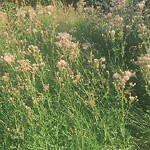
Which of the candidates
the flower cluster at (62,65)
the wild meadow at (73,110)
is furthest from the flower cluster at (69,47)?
the flower cluster at (62,65)

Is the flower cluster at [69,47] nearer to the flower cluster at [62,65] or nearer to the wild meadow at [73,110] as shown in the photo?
the wild meadow at [73,110]

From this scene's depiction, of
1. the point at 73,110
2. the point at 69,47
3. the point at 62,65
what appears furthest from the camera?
the point at 69,47

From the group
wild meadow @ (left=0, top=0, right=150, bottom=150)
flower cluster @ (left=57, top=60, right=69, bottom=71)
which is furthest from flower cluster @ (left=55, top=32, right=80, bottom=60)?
flower cluster @ (left=57, top=60, right=69, bottom=71)

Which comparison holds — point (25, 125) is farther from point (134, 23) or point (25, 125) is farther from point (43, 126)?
point (134, 23)

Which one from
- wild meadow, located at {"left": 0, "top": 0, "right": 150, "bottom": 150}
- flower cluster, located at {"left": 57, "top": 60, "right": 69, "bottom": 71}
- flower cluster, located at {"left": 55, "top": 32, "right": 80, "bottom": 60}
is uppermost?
flower cluster, located at {"left": 55, "top": 32, "right": 80, "bottom": 60}

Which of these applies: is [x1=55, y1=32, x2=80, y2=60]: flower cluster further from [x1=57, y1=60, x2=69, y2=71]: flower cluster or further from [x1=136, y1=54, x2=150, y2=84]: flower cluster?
[x1=136, y1=54, x2=150, y2=84]: flower cluster

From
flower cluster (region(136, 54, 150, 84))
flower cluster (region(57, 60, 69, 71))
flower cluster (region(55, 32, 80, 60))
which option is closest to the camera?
flower cluster (region(136, 54, 150, 84))

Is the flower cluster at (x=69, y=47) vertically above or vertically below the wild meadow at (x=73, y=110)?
above

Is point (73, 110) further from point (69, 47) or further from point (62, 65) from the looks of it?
point (69, 47)

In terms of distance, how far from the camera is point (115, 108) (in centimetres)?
381

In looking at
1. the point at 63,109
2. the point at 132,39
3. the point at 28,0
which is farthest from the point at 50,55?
the point at 28,0

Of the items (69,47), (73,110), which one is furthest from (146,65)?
(69,47)

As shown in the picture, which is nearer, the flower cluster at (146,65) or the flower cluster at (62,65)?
the flower cluster at (146,65)

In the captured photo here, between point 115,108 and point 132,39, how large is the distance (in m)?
1.64
